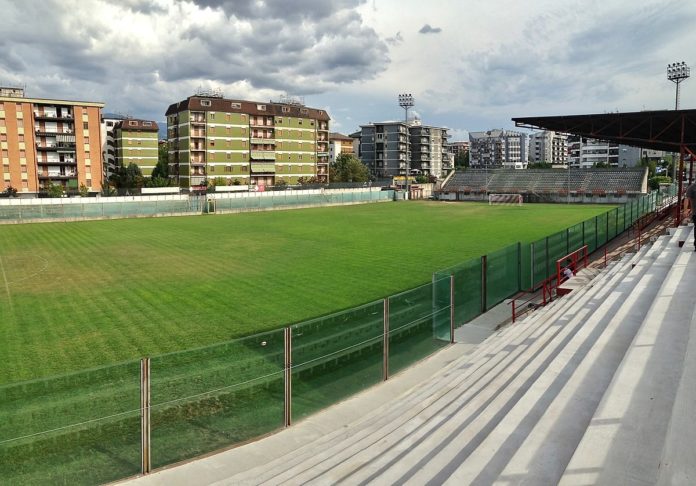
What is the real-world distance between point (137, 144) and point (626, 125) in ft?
319

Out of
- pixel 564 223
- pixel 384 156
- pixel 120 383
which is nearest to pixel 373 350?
pixel 120 383

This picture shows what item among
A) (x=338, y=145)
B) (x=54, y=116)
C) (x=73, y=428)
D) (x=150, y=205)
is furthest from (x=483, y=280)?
(x=338, y=145)

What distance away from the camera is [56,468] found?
23.5 ft

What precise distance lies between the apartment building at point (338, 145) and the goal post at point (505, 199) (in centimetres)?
8191

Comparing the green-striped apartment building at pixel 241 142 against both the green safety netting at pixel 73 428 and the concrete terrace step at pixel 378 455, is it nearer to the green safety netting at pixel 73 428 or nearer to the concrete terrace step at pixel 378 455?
the green safety netting at pixel 73 428

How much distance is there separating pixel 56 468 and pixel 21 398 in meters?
1.37

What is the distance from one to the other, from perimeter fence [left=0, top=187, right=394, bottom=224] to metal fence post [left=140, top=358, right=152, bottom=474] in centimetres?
4940

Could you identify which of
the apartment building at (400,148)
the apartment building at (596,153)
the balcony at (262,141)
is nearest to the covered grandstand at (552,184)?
the balcony at (262,141)

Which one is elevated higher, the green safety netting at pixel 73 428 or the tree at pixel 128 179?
the tree at pixel 128 179

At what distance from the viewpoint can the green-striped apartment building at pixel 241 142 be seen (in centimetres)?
9088

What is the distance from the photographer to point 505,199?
271 ft

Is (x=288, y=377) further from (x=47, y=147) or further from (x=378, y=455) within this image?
(x=47, y=147)

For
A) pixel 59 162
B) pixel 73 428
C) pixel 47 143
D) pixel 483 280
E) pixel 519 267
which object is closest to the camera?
pixel 73 428

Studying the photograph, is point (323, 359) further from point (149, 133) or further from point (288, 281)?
point (149, 133)
